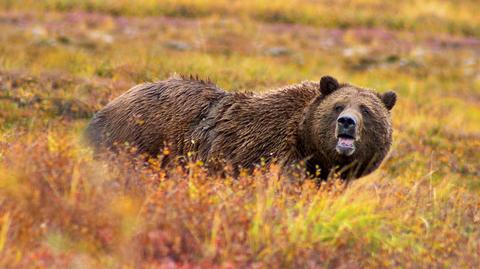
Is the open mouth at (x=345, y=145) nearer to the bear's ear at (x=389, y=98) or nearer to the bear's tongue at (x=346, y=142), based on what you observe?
the bear's tongue at (x=346, y=142)

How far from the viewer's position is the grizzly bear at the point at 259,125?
716 centimetres

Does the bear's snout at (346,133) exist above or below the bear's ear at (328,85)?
below

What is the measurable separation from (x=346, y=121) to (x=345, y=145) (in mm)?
200

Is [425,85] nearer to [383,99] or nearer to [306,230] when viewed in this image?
[383,99]

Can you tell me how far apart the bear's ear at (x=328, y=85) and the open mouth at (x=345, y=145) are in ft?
2.16

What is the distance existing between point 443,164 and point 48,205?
312 inches

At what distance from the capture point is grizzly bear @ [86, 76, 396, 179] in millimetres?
7164

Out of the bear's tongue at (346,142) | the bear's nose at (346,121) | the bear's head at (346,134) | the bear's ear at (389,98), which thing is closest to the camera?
the bear's nose at (346,121)

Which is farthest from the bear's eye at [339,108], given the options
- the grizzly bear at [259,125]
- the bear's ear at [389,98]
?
the bear's ear at [389,98]

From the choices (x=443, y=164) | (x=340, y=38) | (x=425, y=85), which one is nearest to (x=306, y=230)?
(x=443, y=164)

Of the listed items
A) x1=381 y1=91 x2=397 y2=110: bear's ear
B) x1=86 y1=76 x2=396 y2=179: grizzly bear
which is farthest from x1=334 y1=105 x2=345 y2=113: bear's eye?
x1=381 y1=91 x2=397 y2=110: bear's ear

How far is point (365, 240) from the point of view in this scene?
5637 mm

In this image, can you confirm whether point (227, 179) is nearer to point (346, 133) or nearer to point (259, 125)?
point (346, 133)


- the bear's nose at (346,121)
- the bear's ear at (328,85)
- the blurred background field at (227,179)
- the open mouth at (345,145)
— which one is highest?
the bear's ear at (328,85)
